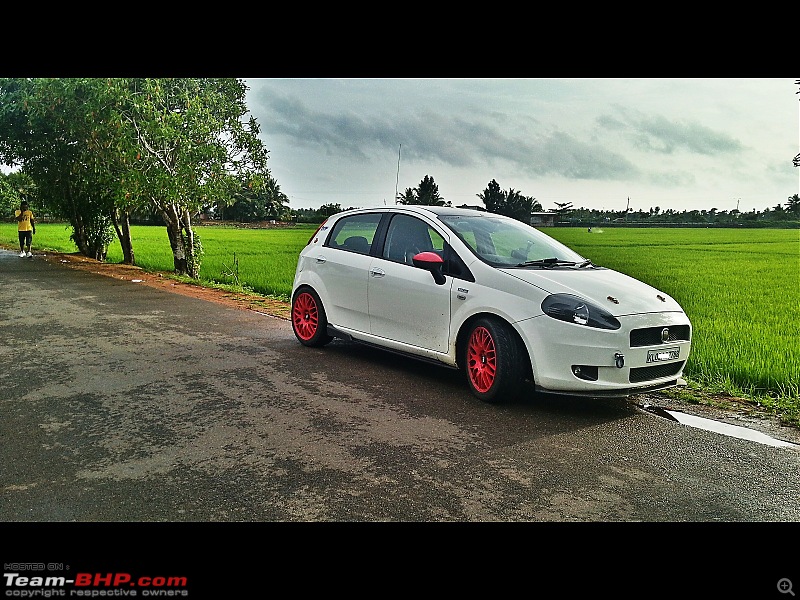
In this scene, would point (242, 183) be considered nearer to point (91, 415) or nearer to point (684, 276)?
point (684, 276)

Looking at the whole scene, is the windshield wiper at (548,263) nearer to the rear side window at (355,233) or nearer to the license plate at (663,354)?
the license plate at (663,354)

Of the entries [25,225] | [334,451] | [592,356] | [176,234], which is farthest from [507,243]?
[25,225]

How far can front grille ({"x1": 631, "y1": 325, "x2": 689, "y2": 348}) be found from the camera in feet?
18.4

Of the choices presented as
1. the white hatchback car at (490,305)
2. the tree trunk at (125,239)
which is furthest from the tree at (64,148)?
the white hatchback car at (490,305)

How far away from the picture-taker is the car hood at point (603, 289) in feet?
18.7

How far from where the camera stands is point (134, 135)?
17125 millimetres

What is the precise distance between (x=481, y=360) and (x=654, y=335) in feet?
4.57

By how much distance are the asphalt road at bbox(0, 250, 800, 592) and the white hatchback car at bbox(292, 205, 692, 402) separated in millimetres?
350

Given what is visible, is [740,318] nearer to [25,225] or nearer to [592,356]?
[592,356]

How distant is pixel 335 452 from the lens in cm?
477
